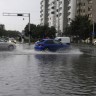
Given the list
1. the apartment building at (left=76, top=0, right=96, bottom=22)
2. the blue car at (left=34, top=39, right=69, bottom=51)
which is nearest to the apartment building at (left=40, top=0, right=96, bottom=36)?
the apartment building at (left=76, top=0, right=96, bottom=22)

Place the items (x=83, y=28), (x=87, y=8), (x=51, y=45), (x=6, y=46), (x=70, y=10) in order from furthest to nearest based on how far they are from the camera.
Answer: (x=70, y=10), (x=87, y=8), (x=83, y=28), (x=6, y=46), (x=51, y=45)

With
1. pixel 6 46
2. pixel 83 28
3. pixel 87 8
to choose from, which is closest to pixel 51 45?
pixel 6 46

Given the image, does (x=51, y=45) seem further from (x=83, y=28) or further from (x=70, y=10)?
(x=70, y=10)

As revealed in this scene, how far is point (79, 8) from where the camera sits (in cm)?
15825

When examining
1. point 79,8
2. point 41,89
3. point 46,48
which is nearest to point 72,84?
point 41,89

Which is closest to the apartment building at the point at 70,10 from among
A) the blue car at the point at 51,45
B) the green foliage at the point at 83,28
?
the green foliage at the point at 83,28

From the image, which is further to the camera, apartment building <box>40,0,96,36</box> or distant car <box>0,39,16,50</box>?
apartment building <box>40,0,96,36</box>

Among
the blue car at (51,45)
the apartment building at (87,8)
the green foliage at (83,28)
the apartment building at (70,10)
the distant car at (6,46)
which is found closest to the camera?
the blue car at (51,45)

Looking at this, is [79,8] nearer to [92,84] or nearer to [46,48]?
[46,48]

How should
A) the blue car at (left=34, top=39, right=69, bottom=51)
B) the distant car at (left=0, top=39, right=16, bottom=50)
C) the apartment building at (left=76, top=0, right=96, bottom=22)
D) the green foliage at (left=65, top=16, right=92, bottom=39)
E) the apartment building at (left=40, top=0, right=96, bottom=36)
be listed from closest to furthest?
the blue car at (left=34, top=39, right=69, bottom=51) → the distant car at (left=0, top=39, right=16, bottom=50) → the green foliage at (left=65, top=16, right=92, bottom=39) → the apartment building at (left=76, top=0, right=96, bottom=22) → the apartment building at (left=40, top=0, right=96, bottom=36)

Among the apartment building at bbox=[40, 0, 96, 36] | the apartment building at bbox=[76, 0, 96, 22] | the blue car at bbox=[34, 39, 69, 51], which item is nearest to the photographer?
the blue car at bbox=[34, 39, 69, 51]

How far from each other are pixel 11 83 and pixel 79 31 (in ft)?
303

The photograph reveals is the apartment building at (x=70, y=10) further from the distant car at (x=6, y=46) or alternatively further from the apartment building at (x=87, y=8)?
the distant car at (x=6, y=46)

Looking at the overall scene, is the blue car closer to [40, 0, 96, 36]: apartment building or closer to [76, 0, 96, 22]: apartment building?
[40, 0, 96, 36]: apartment building
